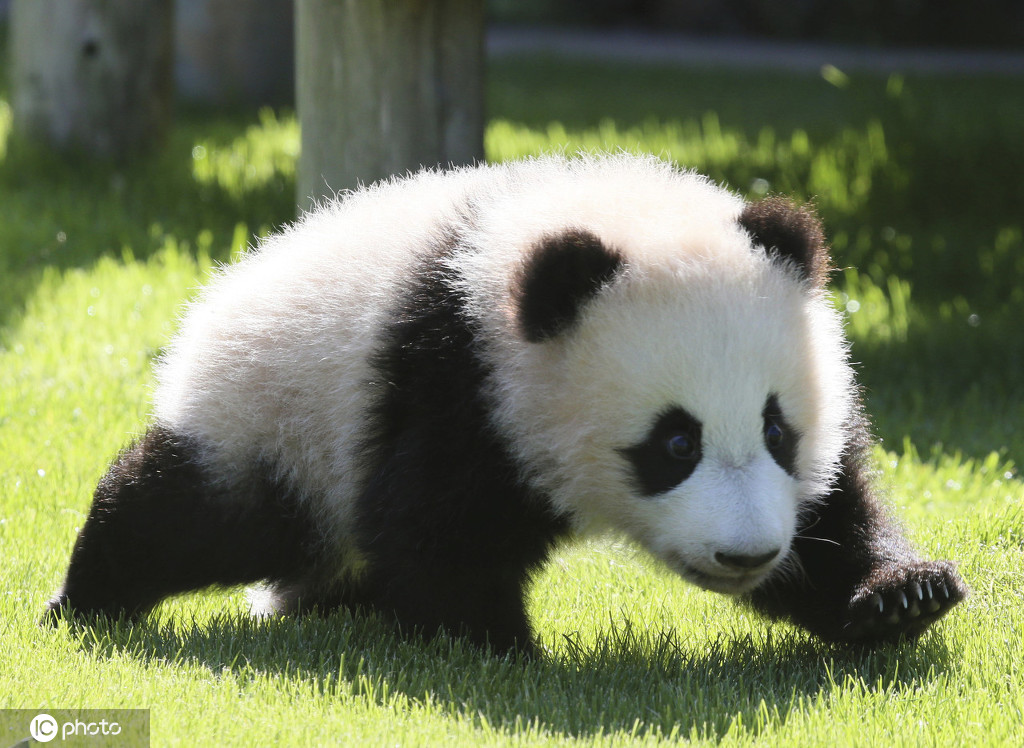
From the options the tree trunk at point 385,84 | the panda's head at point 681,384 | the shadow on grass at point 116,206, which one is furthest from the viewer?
the shadow on grass at point 116,206

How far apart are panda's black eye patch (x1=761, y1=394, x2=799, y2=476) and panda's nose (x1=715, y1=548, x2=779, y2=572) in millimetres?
294

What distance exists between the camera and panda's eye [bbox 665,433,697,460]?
3.07 m

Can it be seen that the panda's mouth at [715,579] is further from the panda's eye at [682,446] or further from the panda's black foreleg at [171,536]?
the panda's black foreleg at [171,536]

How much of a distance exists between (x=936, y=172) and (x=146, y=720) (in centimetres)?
708

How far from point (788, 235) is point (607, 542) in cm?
92

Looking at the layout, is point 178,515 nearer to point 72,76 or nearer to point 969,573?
point 969,573

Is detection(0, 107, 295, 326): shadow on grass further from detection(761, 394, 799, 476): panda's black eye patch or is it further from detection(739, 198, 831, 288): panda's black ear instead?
detection(761, 394, 799, 476): panda's black eye patch

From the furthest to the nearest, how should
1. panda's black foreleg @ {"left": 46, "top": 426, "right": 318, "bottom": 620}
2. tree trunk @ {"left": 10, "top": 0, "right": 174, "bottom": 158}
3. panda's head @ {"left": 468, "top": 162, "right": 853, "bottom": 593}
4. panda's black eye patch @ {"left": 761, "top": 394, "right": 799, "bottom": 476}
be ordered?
tree trunk @ {"left": 10, "top": 0, "right": 174, "bottom": 158}
panda's black foreleg @ {"left": 46, "top": 426, "right": 318, "bottom": 620}
panda's black eye patch @ {"left": 761, "top": 394, "right": 799, "bottom": 476}
panda's head @ {"left": 468, "top": 162, "right": 853, "bottom": 593}

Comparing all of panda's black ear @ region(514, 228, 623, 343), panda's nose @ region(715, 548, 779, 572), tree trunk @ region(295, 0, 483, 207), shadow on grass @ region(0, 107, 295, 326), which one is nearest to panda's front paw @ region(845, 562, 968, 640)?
panda's nose @ region(715, 548, 779, 572)

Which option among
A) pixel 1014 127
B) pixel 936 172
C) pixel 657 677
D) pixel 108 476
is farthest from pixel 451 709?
pixel 1014 127

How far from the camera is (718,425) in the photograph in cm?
303

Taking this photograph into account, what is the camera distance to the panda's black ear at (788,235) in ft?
10.9

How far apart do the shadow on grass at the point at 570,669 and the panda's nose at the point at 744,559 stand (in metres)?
0.34

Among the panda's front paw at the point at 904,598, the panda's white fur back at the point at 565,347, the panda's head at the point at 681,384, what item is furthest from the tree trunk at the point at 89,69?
the panda's front paw at the point at 904,598
